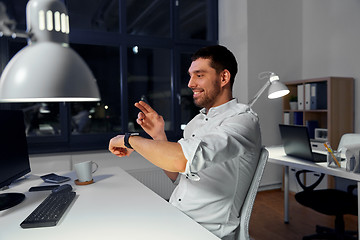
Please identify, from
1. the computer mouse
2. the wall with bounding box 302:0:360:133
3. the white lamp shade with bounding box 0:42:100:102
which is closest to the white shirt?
the white lamp shade with bounding box 0:42:100:102

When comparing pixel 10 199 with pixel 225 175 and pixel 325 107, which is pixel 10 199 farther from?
pixel 325 107

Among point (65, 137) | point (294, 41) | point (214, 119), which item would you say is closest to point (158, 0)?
point (294, 41)

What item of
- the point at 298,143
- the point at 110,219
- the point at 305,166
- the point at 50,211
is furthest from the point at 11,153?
the point at 298,143

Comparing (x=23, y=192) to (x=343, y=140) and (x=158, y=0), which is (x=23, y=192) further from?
(x=158, y=0)

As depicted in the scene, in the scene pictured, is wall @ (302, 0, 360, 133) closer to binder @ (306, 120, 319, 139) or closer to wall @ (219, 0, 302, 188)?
wall @ (219, 0, 302, 188)

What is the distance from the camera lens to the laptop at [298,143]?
90.1 inches

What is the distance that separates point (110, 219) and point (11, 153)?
0.73 meters

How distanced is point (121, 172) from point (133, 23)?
2.36 meters

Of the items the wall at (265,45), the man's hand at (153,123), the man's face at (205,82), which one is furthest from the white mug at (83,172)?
the wall at (265,45)

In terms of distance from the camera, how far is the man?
3.63ft

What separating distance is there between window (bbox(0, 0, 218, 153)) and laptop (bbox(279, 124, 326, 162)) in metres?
1.70

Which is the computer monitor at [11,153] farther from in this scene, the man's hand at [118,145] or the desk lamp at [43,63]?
the desk lamp at [43,63]

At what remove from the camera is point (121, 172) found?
2.00 metres

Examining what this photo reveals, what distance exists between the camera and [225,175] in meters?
1.29
